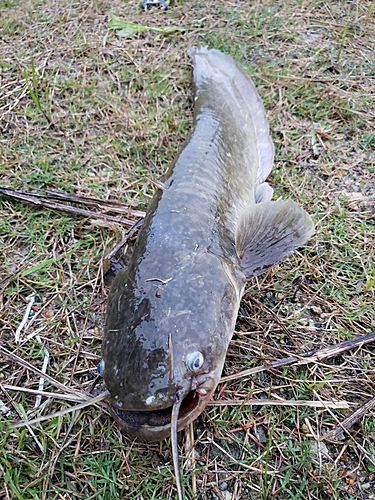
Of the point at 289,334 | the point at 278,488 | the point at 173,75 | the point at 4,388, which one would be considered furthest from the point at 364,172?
the point at 4,388

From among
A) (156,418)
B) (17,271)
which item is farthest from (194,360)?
(17,271)

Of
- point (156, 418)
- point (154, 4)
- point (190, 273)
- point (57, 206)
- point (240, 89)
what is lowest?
point (57, 206)

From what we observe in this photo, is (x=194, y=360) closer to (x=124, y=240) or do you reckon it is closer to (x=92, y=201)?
(x=124, y=240)

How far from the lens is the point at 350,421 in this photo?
204 cm

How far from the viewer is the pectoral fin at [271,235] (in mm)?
2389

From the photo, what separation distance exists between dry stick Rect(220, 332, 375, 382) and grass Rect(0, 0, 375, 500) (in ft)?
0.14

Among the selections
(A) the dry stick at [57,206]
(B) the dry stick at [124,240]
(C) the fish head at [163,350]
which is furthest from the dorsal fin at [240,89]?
(C) the fish head at [163,350]

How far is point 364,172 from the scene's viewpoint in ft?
10.7

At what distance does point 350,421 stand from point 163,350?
986 millimetres

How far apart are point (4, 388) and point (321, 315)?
5.68 ft

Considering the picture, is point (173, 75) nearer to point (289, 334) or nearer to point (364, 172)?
point (364, 172)

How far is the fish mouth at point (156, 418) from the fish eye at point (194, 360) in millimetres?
116

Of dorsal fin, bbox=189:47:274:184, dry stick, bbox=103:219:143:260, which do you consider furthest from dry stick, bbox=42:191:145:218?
dorsal fin, bbox=189:47:274:184

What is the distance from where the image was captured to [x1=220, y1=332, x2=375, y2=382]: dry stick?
2178 millimetres
